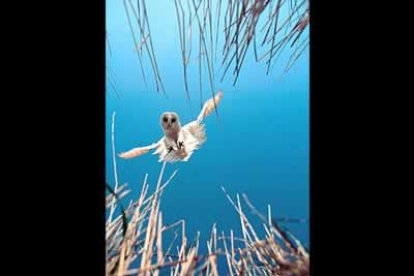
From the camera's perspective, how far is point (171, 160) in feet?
4.74

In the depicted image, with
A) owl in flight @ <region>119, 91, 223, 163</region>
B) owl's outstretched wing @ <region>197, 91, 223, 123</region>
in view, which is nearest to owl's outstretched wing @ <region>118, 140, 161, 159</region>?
owl in flight @ <region>119, 91, 223, 163</region>

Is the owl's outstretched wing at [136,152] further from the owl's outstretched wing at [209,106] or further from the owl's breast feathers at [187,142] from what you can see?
the owl's outstretched wing at [209,106]

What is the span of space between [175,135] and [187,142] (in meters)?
0.04

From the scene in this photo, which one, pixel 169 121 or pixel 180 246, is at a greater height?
pixel 169 121

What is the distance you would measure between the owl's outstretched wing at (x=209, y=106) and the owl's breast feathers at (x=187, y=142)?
0.06ft

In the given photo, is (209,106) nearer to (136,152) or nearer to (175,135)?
(175,135)

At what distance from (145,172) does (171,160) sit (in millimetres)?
72

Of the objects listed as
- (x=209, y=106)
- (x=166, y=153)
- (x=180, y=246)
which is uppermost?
(x=209, y=106)

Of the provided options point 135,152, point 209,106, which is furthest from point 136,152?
point 209,106

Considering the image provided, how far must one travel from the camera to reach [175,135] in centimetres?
142
